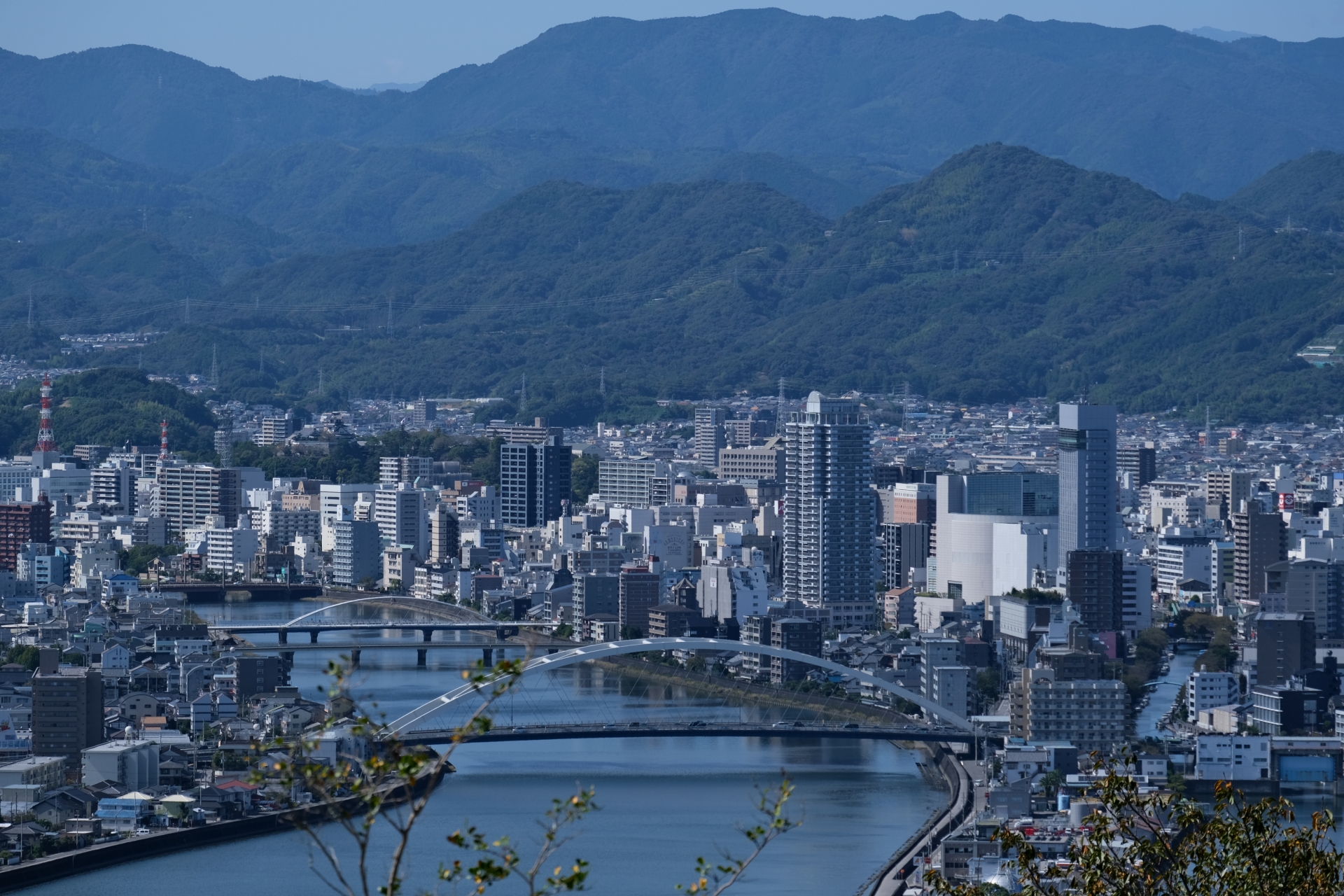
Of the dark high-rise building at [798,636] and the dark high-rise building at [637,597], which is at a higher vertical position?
the dark high-rise building at [637,597]

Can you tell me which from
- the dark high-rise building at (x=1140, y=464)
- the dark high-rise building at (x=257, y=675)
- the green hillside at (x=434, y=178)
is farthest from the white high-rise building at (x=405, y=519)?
the green hillside at (x=434, y=178)

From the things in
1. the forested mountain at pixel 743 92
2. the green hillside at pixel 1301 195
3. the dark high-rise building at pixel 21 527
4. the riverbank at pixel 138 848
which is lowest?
the riverbank at pixel 138 848

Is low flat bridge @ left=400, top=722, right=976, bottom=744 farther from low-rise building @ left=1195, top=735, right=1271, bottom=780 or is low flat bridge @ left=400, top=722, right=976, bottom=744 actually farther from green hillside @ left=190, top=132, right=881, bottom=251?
green hillside @ left=190, top=132, right=881, bottom=251

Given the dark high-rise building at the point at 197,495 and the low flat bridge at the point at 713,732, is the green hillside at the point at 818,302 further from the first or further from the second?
the low flat bridge at the point at 713,732

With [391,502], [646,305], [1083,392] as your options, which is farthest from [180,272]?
[391,502]

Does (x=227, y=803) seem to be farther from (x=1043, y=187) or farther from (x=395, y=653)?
(x=1043, y=187)

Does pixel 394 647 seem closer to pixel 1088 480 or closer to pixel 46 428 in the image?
pixel 1088 480
